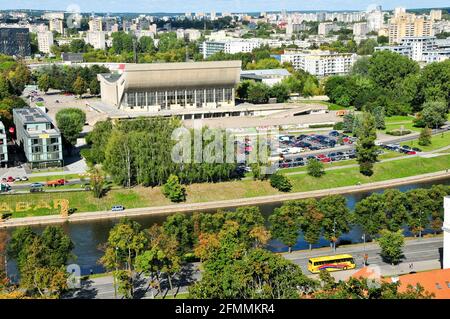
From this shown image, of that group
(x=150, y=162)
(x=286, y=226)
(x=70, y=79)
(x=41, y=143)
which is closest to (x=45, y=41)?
(x=70, y=79)

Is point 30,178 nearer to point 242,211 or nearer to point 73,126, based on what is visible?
point 73,126

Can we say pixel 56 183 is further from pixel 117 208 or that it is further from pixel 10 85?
pixel 10 85

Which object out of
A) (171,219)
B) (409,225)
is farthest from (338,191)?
(171,219)

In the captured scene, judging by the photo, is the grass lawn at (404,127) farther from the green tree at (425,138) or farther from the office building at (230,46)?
the office building at (230,46)

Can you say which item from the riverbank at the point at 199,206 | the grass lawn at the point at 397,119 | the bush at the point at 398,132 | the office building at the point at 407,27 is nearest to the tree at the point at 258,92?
the grass lawn at the point at 397,119

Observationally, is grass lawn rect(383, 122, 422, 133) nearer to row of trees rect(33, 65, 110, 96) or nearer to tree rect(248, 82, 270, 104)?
tree rect(248, 82, 270, 104)

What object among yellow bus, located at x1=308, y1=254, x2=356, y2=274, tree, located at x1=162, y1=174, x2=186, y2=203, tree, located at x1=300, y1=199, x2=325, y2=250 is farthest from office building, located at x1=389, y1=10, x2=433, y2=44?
yellow bus, located at x1=308, y1=254, x2=356, y2=274
